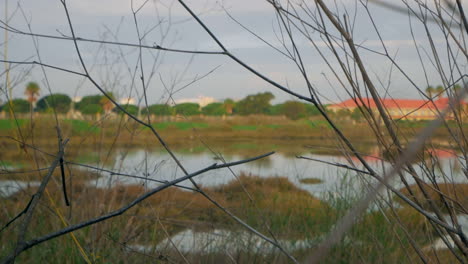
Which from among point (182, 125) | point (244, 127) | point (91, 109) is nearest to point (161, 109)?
point (91, 109)

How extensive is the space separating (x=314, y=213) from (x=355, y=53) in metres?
2.95

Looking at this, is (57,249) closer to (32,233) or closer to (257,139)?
(32,233)

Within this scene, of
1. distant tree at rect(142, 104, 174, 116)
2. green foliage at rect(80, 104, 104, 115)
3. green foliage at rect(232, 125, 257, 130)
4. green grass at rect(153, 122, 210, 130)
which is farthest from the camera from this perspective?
green foliage at rect(232, 125, 257, 130)

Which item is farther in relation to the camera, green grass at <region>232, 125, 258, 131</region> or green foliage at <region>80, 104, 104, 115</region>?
green grass at <region>232, 125, 258, 131</region>

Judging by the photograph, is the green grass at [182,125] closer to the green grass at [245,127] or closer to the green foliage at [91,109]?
the green foliage at [91,109]

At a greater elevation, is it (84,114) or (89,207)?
(84,114)

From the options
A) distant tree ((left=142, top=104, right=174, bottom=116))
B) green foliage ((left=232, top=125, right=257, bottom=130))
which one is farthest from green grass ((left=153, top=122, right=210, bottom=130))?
green foliage ((left=232, top=125, right=257, bottom=130))

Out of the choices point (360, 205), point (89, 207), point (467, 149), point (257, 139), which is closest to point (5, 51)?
point (89, 207)

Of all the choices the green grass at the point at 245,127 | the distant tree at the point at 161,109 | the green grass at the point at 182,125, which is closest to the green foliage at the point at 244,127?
the green grass at the point at 245,127

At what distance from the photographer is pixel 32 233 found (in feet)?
7.48

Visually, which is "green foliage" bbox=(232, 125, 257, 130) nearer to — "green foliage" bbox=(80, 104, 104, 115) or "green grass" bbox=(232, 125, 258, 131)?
"green grass" bbox=(232, 125, 258, 131)

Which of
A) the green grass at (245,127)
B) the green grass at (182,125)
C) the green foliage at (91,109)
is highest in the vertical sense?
the green foliage at (91,109)

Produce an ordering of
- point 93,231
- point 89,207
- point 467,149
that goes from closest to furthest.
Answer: point 467,149 → point 93,231 → point 89,207

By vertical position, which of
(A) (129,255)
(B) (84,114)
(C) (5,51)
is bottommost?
(A) (129,255)
